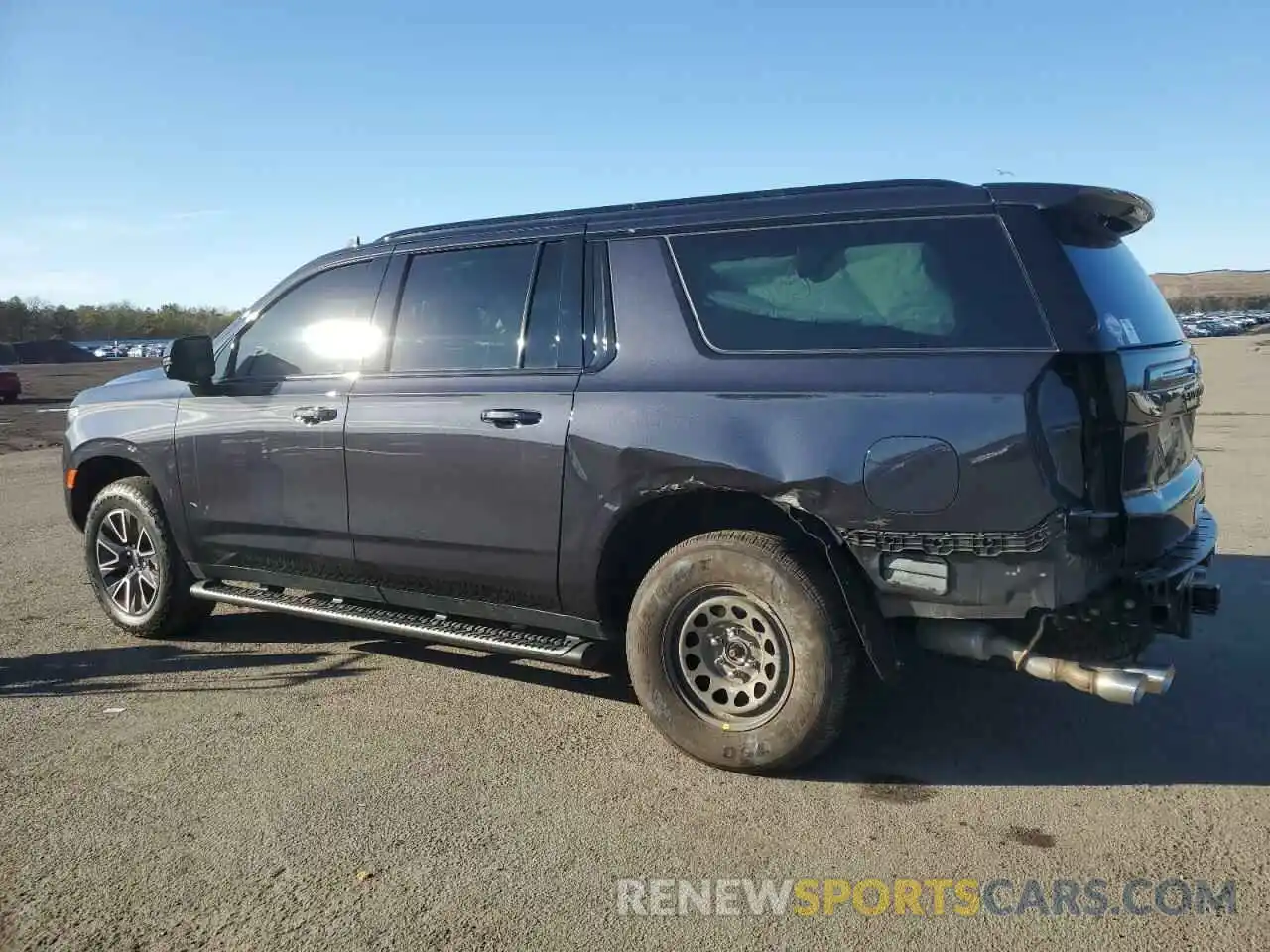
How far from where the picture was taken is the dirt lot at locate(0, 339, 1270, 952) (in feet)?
9.71

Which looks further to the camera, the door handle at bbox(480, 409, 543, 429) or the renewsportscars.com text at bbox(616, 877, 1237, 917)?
the door handle at bbox(480, 409, 543, 429)

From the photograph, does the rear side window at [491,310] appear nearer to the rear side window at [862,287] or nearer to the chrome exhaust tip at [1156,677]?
the rear side window at [862,287]

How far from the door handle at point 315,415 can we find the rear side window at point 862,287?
181 centimetres

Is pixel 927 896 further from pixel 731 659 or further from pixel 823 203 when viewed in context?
pixel 823 203

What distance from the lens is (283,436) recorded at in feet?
16.7

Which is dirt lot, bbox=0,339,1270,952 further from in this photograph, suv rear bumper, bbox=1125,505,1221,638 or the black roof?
the black roof

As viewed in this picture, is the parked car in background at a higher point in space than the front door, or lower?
lower

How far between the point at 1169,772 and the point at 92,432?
18.1 feet

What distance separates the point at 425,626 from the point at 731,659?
1.48m

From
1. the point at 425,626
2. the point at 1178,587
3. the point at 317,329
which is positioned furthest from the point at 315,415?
the point at 1178,587

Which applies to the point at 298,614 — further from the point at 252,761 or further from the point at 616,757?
the point at 616,757

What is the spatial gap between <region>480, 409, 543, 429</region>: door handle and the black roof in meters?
0.82

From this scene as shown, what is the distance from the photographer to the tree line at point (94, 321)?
273 ft

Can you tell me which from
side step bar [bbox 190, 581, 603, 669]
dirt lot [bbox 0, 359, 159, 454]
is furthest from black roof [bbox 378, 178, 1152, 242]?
dirt lot [bbox 0, 359, 159, 454]
